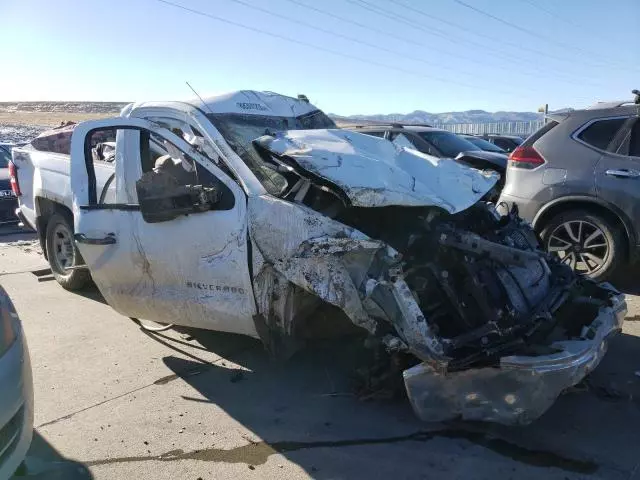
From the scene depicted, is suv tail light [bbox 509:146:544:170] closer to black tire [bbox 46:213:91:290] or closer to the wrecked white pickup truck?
the wrecked white pickup truck

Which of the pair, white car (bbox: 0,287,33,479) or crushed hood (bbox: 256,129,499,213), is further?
crushed hood (bbox: 256,129,499,213)

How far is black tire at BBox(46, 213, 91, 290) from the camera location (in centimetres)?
628

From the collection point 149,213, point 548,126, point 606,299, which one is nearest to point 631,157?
point 548,126

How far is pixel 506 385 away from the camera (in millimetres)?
Result: 3033

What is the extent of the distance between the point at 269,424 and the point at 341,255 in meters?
1.18

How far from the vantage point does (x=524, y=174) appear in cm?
620

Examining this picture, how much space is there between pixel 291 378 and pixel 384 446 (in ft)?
3.64

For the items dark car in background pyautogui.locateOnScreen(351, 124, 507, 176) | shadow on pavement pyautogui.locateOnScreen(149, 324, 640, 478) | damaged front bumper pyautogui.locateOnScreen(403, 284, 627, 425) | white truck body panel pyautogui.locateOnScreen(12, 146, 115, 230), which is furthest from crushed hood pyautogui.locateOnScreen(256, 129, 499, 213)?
dark car in background pyautogui.locateOnScreen(351, 124, 507, 176)

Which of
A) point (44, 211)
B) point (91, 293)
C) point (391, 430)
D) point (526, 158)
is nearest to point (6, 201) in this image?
point (44, 211)

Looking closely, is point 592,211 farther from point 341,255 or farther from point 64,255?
point 64,255

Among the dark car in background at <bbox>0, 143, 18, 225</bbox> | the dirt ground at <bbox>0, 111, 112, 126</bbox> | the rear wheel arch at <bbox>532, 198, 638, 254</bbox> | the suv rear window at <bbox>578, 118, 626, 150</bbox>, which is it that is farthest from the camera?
the dirt ground at <bbox>0, 111, 112, 126</bbox>

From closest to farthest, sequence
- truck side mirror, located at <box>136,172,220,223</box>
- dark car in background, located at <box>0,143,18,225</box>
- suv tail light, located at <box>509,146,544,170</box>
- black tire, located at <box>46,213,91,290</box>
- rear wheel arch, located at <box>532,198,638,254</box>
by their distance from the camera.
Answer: truck side mirror, located at <box>136,172,220,223</box> < rear wheel arch, located at <box>532,198,638,254</box> < suv tail light, located at <box>509,146,544,170</box> < black tire, located at <box>46,213,91,290</box> < dark car in background, located at <box>0,143,18,225</box>

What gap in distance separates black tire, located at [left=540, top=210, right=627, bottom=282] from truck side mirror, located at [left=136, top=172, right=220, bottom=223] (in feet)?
11.3

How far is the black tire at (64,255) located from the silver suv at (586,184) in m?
4.79
